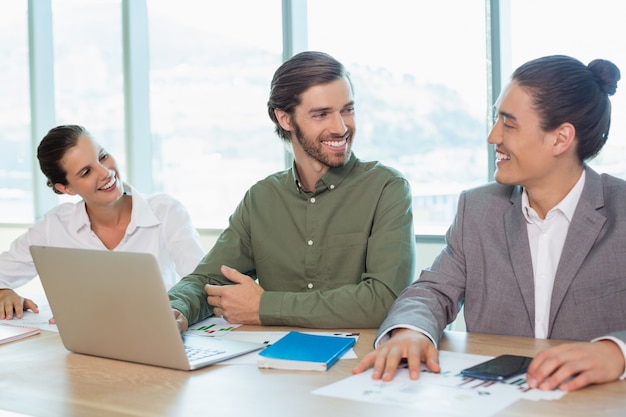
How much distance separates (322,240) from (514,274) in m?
0.72

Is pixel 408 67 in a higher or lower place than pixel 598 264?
higher

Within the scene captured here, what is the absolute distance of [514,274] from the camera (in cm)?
208

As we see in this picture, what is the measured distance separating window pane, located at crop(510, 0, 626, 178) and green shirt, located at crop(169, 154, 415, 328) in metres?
1.93

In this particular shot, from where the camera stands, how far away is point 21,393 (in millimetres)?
1603

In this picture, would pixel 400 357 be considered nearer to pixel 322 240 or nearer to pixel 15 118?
pixel 322 240

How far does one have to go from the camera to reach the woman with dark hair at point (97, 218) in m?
3.16

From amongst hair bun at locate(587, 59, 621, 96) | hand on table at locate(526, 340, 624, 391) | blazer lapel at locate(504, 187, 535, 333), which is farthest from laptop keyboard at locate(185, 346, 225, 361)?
hair bun at locate(587, 59, 621, 96)

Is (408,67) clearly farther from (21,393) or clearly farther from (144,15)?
(21,393)

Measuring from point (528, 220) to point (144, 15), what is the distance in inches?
162

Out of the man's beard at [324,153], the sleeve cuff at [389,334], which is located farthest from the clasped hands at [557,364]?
the man's beard at [324,153]

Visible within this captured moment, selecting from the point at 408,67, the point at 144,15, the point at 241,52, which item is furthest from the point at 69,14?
the point at 408,67

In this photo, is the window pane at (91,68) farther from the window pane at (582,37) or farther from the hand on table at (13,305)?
the hand on table at (13,305)

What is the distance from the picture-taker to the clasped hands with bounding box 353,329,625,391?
56.4 inches

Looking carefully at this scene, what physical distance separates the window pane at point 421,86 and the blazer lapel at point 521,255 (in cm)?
230
